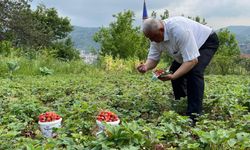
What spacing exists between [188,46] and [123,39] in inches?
793

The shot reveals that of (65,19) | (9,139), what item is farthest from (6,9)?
(9,139)

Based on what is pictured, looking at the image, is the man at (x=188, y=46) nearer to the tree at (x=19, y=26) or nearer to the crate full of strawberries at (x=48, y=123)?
the crate full of strawberries at (x=48, y=123)

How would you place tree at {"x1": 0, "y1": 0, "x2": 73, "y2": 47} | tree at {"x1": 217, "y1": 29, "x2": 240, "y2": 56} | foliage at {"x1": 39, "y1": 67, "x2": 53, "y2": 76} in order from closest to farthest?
foliage at {"x1": 39, "y1": 67, "x2": 53, "y2": 76} → tree at {"x1": 0, "y1": 0, "x2": 73, "y2": 47} → tree at {"x1": 217, "y1": 29, "x2": 240, "y2": 56}

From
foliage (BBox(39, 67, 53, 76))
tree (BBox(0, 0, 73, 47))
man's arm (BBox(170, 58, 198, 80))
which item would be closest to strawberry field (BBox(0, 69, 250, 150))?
man's arm (BBox(170, 58, 198, 80))

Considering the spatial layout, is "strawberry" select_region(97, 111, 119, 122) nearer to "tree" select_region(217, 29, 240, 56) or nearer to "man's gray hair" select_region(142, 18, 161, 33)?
"man's gray hair" select_region(142, 18, 161, 33)

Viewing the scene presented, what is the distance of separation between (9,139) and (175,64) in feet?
8.98

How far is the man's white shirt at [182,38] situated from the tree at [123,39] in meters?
18.9

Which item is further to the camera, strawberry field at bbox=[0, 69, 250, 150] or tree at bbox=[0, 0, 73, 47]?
tree at bbox=[0, 0, 73, 47]

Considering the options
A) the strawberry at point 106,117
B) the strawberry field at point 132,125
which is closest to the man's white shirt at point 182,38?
the strawberry field at point 132,125

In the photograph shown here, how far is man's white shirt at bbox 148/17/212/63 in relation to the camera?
4.41 m

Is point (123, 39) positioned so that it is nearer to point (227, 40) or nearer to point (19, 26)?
point (19, 26)

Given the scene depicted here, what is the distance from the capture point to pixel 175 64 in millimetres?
5141

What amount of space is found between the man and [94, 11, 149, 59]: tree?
18.9 metres

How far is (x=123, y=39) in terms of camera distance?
24453 millimetres
